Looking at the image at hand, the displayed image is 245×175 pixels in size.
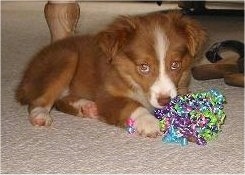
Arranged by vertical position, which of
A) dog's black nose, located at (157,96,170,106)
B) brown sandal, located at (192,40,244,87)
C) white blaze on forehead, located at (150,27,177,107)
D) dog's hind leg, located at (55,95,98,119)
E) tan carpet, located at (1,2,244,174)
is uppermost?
white blaze on forehead, located at (150,27,177,107)

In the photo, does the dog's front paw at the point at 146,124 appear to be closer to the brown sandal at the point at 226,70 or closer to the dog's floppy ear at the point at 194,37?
the dog's floppy ear at the point at 194,37

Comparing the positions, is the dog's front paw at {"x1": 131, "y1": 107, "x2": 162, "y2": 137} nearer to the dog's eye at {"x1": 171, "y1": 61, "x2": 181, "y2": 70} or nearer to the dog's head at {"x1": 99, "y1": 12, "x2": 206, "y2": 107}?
the dog's head at {"x1": 99, "y1": 12, "x2": 206, "y2": 107}

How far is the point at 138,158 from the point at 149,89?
383mm

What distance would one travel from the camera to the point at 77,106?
6.89 feet

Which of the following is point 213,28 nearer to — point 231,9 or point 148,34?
point 231,9

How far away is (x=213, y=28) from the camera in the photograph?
457 centimetres

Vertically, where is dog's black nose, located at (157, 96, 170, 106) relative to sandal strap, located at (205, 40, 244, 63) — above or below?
above

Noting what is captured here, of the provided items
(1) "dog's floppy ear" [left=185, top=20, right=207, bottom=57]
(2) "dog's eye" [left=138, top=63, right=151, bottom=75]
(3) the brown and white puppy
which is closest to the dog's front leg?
(3) the brown and white puppy

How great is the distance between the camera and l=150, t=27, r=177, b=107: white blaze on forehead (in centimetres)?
178

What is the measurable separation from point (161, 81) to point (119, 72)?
261 mm

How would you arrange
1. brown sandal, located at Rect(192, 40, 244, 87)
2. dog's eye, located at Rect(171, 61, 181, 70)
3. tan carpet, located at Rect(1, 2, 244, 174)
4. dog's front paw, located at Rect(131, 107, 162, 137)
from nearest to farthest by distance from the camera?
tan carpet, located at Rect(1, 2, 244, 174) < dog's front paw, located at Rect(131, 107, 162, 137) < dog's eye, located at Rect(171, 61, 181, 70) < brown sandal, located at Rect(192, 40, 244, 87)

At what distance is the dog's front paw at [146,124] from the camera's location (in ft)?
5.69

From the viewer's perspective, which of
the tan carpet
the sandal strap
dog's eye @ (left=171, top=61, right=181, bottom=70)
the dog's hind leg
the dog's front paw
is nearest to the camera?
the tan carpet

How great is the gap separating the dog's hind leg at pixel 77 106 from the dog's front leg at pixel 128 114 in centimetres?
4
